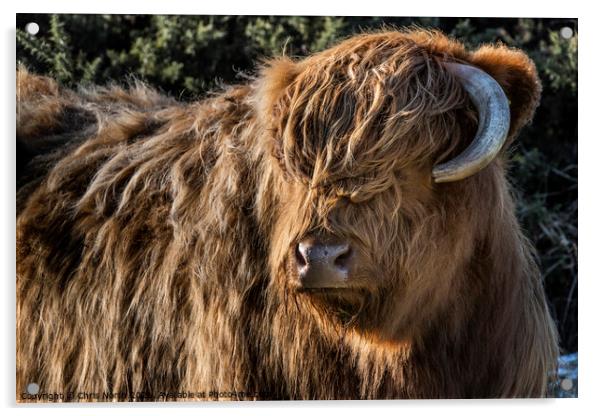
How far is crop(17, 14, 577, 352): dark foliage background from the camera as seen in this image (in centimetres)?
466

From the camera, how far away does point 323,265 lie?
310 cm

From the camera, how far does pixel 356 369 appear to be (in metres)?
3.59

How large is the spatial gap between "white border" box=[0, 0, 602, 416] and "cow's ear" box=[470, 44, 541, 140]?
26.0 inches

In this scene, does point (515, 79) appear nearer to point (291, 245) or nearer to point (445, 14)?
point (445, 14)

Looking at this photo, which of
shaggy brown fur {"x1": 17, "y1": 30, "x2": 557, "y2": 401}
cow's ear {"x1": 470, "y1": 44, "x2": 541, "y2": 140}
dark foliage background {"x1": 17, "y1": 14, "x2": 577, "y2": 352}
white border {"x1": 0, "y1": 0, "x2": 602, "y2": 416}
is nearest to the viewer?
shaggy brown fur {"x1": 17, "y1": 30, "x2": 557, "y2": 401}

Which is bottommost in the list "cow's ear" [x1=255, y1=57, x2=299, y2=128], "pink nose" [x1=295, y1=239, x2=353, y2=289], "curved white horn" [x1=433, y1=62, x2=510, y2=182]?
"pink nose" [x1=295, y1=239, x2=353, y2=289]

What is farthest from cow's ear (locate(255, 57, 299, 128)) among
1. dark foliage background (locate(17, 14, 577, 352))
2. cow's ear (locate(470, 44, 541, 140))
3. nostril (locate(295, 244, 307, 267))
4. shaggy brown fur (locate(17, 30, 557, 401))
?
dark foliage background (locate(17, 14, 577, 352))

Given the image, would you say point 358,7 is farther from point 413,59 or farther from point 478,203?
point 478,203

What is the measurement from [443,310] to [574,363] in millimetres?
1219

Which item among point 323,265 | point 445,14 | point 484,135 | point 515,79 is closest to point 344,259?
point 323,265

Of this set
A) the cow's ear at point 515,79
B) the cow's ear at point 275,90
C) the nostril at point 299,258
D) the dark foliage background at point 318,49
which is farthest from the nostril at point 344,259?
the dark foliage background at point 318,49

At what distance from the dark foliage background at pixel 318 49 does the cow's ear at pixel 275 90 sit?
0.96 metres

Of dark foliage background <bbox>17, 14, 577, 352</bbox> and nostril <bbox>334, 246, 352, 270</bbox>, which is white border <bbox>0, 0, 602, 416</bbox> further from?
nostril <bbox>334, 246, 352, 270</bbox>

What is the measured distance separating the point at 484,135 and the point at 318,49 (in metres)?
1.96
